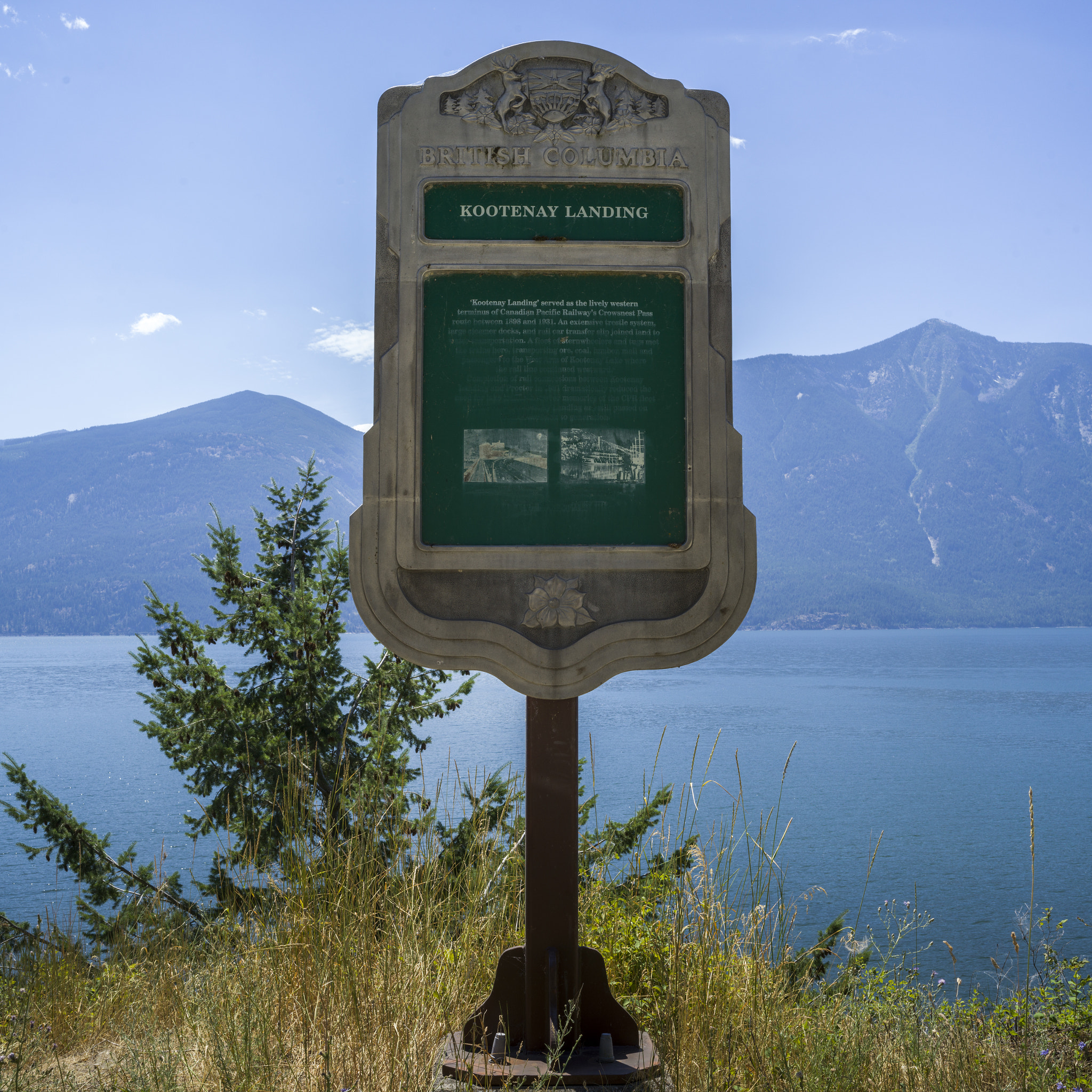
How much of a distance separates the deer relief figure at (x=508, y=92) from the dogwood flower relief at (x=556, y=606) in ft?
4.93

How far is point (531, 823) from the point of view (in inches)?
108

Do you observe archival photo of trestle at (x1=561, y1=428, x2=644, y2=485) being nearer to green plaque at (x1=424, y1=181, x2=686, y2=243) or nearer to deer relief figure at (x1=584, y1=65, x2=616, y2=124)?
green plaque at (x1=424, y1=181, x2=686, y2=243)

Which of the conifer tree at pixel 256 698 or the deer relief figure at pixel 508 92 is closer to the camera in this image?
the deer relief figure at pixel 508 92

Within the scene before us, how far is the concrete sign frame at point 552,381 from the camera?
2.67 metres

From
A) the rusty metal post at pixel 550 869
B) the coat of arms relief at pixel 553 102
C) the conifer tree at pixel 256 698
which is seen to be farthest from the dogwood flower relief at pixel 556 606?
the conifer tree at pixel 256 698

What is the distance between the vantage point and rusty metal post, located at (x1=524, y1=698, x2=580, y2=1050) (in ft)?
8.73

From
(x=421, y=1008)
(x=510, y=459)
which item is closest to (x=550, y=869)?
(x=421, y=1008)

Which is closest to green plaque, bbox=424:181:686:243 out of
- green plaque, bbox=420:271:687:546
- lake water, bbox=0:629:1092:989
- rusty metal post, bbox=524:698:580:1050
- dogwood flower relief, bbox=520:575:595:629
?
green plaque, bbox=420:271:687:546

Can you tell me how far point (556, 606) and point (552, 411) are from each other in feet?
2.06

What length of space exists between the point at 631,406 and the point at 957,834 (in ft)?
85.7

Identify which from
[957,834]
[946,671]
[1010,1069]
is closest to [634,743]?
[957,834]

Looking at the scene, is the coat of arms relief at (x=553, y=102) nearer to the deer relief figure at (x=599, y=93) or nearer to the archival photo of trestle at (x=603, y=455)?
the deer relief figure at (x=599, y=93)

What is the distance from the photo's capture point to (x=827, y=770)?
34125 millimetres

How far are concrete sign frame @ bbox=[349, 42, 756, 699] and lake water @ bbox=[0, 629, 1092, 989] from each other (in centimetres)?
93
